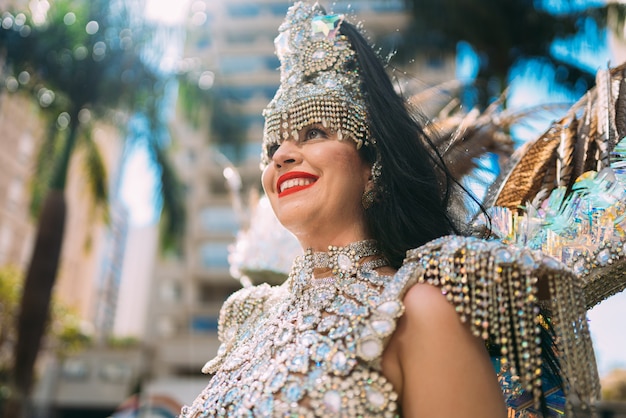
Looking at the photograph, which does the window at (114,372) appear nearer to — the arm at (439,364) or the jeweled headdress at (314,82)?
the jeweled headdress at (314,82)

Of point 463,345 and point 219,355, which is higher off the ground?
point 219,355

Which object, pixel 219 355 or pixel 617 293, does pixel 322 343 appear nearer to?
pixel 219 355

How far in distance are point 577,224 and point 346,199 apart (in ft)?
2.18

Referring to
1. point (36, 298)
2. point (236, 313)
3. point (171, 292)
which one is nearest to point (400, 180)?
point (236, 313)

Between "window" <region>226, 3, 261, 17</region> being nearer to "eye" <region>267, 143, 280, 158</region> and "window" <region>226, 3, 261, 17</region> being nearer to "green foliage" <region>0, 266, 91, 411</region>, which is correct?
"green foliage" <region>0, 266, 91, 411</region>

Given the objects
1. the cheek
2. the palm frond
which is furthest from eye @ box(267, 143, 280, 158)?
the palm frond

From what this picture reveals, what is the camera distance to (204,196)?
31.1 m

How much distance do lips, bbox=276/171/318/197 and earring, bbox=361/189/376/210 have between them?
18 cm

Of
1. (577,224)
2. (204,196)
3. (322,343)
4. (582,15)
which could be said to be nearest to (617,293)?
(577,224)

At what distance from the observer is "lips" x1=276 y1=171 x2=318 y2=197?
1784 millimetres

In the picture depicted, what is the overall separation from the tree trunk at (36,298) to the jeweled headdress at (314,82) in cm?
758

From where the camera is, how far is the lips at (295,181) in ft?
5.85

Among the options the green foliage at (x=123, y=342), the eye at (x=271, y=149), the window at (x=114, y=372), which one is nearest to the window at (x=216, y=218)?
the green foliage at (x=123, y=342)

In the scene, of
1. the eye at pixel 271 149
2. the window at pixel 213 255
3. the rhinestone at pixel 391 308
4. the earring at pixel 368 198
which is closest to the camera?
the rhinestone at pixel 391 308
